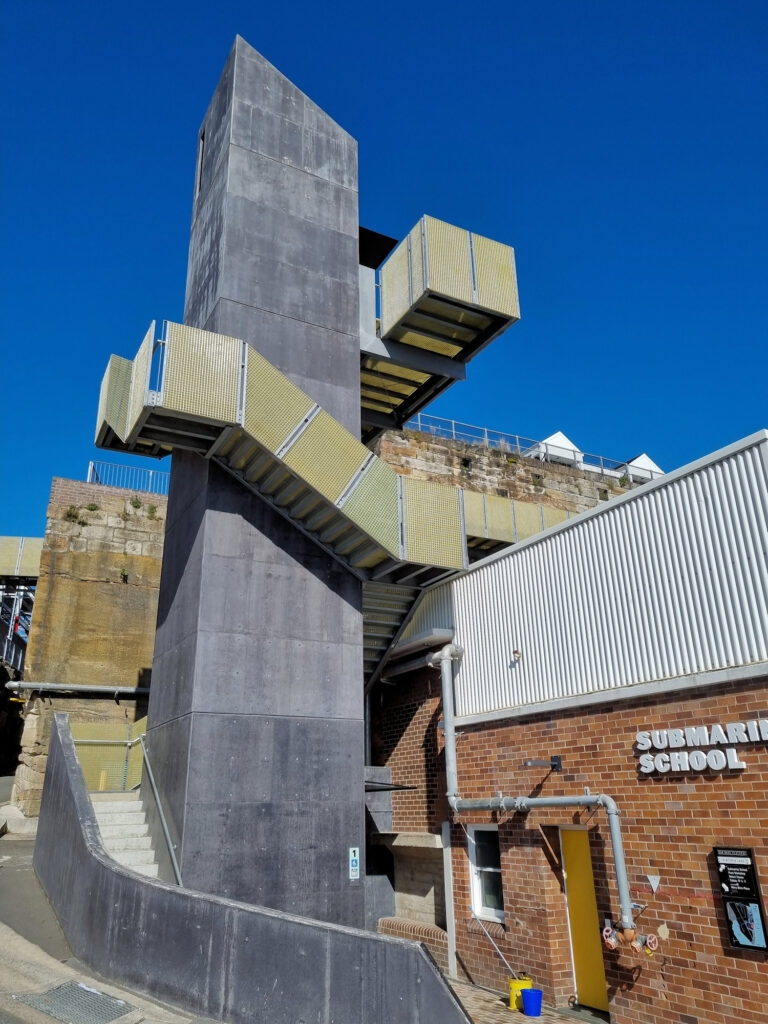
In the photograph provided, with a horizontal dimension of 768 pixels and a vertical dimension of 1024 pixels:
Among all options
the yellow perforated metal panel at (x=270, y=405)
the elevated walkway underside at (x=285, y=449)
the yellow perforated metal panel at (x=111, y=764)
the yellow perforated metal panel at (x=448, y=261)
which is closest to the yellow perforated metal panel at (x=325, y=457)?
the elevated walkway underside at (x=285, y=449)

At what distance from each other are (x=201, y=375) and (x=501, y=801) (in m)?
8.18

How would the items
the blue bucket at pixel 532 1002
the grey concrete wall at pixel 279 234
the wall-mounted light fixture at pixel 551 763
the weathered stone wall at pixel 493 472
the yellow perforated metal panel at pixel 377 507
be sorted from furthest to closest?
the weathered stone wall at pixel 493 472 < the grey concrete wall at pixel 279 234 < the yellow perforated metal panel at pixel 377 507 < the wall-mounted light fixture at pixel 551 763 < the blue bucket at pixel 532 1002

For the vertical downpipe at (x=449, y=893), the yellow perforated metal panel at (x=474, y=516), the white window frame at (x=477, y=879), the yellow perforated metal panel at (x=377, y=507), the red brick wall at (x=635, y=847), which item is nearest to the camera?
the red brick wall at (x=635, y=847)

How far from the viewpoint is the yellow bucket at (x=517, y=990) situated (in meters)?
11.3

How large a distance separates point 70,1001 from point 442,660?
8.27 meters

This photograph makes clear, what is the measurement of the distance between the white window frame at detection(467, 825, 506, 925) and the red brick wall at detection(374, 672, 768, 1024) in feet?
0.54

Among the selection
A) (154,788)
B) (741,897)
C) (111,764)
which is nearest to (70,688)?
(111,764)

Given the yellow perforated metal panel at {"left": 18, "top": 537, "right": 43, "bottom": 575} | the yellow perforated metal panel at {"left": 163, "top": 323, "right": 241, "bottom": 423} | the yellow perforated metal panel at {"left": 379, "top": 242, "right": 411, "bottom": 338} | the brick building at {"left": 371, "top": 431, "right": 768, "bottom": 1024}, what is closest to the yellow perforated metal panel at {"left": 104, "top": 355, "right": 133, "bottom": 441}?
the yellow perforated metal panel at {"left": 163, "top": 323, "right": 241, "bottom": 423}

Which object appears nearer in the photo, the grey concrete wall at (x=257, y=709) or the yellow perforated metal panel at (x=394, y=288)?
the grey concrete wall at (x=257, y=709)

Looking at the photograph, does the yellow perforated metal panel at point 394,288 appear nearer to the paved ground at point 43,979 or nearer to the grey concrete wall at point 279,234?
the grey concrete wall at point 279,234

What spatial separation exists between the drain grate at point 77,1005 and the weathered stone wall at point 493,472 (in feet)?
61.1

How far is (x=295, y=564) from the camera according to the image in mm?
13219

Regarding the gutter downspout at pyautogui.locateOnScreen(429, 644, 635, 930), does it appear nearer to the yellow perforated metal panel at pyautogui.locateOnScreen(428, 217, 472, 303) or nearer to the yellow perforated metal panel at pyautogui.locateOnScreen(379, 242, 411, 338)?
the yellow perforated metal panel at pyautogui.locateOnScreen(379, 242, 411, 338)

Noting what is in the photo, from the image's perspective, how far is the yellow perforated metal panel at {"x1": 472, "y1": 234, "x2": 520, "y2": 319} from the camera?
15156mm
